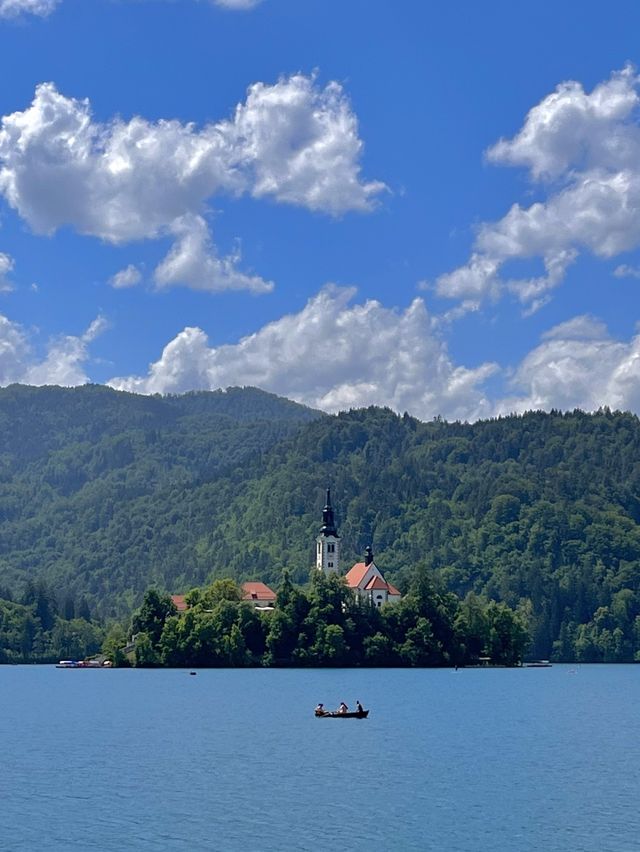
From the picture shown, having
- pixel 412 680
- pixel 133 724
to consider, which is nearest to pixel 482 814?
pixel 133 724

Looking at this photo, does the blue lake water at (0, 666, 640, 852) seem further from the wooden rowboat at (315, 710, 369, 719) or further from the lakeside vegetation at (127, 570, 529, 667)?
the lakeside vegetation at (127, 570, 529, 667)

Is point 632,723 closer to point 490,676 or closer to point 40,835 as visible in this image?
point 40,835

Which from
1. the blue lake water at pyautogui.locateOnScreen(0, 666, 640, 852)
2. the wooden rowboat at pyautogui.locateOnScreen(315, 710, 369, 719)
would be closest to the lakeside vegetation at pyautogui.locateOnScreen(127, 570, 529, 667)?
the blue lake water at pyautogui.locateOnScreen(0, 666, 640, 852)

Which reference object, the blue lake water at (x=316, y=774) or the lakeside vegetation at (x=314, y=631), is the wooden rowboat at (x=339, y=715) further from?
the lakeside vegetation at (x=314, y=631)

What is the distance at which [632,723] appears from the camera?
108 metres

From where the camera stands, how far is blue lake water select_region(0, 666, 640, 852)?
182ft

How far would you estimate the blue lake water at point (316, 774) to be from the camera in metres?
55.5

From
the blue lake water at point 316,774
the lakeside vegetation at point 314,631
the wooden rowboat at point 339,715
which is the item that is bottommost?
the blue lake water at point 316,774

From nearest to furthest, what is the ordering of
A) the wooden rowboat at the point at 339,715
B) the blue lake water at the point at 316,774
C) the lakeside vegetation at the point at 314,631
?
the blue lake water at the point at 316,774
the wooden rowboat at the point at 339,715
the lakeside vegetation at the point at 314,631

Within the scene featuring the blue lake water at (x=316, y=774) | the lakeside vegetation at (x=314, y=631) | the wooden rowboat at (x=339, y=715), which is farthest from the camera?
the lakeside vegetation at (x=314, y=631)

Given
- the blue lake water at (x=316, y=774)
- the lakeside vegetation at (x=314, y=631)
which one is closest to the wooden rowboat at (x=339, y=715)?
the blue lake water at (x=316, y=774)

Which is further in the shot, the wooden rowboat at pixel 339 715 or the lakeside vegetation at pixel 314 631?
the lakeside vegetation at pixel 314 631

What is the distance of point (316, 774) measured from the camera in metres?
72.8

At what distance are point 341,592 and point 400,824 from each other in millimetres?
125933
